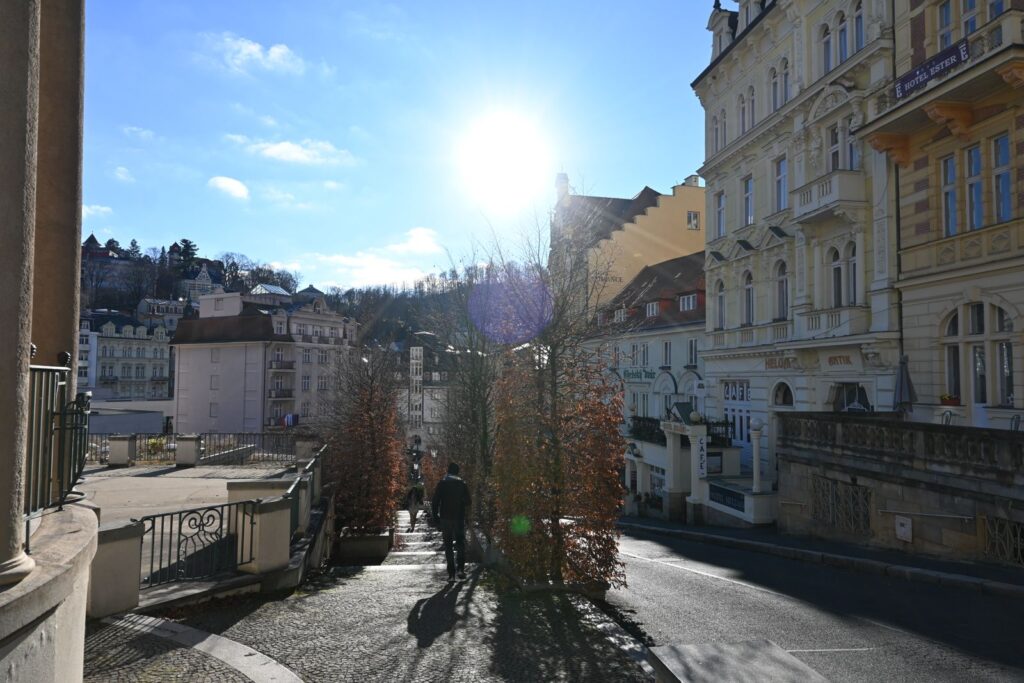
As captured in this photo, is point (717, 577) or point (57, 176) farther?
point (717, 577)

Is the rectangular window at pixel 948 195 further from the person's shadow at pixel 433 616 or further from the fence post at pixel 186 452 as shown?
the fence post at pixel 186 452

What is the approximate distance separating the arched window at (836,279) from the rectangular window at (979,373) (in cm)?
524

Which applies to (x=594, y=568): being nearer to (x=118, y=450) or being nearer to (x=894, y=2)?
(x=894, y=2)

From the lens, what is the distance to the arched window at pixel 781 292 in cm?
2450

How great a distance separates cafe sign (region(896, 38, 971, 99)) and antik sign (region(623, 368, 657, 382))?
860 inches

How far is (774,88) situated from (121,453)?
87.2 ft

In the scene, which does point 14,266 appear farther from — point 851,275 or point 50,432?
point 851,275

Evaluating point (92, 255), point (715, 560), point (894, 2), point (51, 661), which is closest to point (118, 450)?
point (715, 560)

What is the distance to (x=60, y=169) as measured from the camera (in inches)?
204

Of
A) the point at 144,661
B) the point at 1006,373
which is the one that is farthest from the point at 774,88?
the point at 144,661

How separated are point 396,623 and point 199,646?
191cm

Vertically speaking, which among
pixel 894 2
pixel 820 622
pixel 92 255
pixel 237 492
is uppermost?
pixel 92 255

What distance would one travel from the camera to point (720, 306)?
97.0 feet

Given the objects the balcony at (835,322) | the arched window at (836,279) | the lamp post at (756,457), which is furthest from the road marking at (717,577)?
the arched window at (836,279)
